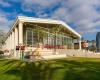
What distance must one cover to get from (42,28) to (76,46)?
10.1 meters

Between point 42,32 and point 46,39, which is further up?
point 42,32

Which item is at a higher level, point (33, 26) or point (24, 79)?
point (33, 26)

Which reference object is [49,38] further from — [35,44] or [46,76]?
[46,76]

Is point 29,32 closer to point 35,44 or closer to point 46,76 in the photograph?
point 35,44

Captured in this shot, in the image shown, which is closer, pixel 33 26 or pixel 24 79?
pixel 24 79

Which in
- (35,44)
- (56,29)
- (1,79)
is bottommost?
(1,79)

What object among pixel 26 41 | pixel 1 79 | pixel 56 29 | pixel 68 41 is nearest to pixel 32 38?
pixel 26 41

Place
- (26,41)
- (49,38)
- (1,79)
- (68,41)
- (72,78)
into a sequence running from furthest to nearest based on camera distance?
(68,41) → (49,38) → (26,41) → (1,79) → (72,78)

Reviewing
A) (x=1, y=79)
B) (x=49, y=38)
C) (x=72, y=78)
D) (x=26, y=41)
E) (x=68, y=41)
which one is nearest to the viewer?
(x=72, y=78)

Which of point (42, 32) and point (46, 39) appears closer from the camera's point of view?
point (42, 32)

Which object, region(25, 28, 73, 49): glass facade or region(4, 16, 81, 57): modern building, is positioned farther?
region(25, 28, 73, 49): glass facade

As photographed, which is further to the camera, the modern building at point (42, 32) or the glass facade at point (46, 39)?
the glass facade at point (46, 39)

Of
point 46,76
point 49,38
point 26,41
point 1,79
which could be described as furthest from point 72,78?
point 49,38

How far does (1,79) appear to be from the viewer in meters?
9.02
